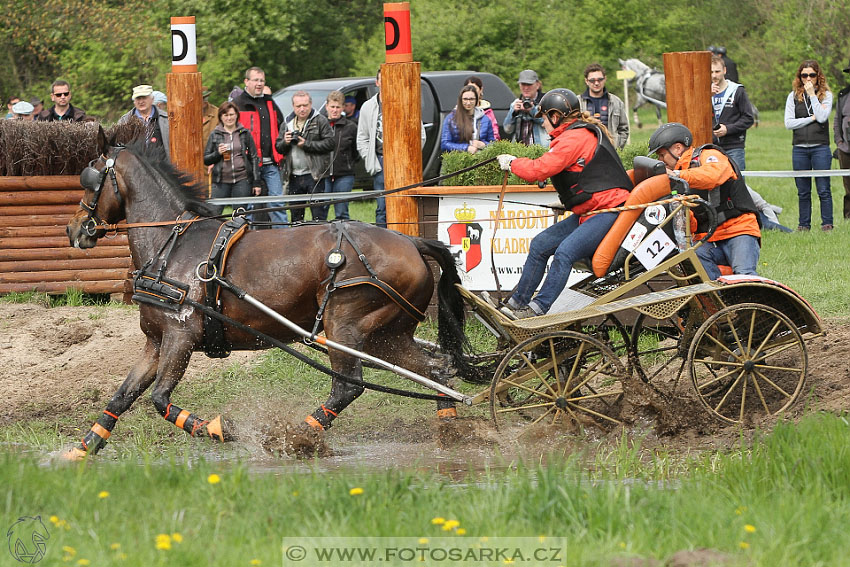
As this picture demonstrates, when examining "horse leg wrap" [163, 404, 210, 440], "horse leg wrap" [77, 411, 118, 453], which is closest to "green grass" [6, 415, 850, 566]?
"horse leg wrap" [77, 411, 118, 453]

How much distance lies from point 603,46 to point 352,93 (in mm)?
19427

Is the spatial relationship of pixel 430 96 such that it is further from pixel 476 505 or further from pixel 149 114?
pixel 476 505

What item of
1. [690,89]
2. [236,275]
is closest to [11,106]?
[690,89]

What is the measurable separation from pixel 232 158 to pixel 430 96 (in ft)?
23.1

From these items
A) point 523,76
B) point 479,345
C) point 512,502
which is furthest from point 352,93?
point 512,502

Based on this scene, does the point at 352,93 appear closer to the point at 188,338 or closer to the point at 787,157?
the point at 787,157

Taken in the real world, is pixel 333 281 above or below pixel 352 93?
below

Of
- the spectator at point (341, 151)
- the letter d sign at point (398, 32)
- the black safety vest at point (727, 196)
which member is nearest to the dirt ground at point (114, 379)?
the black safety vest at point (727, 196)

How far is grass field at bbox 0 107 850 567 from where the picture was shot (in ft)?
14.9

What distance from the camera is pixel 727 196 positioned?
25.2ft

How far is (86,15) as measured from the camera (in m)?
27.0

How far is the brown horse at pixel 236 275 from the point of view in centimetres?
726

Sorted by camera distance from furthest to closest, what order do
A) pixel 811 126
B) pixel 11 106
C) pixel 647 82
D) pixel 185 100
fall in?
pixel 647 82 < pixel 11 106 < pixel 811 126 < pixel 185 100

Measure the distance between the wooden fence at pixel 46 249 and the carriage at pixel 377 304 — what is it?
480cm
